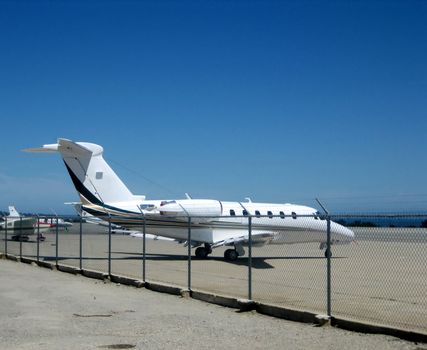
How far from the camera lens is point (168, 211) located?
26422mm

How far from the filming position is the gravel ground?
30.6ft

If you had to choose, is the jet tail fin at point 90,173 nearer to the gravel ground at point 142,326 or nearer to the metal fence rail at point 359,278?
the metal fence rail at point 359,278

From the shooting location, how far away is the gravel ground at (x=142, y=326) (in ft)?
30.6

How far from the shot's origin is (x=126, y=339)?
972 cm

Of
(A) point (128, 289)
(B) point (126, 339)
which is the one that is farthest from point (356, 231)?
(A) point (128, 289)

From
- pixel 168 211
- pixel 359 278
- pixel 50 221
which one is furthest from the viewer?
pixel 50 221

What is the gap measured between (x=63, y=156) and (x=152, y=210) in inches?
192

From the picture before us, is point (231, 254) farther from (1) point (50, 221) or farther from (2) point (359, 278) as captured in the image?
(1) point (50, 221)

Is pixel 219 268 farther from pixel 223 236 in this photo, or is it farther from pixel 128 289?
pixel 128 289

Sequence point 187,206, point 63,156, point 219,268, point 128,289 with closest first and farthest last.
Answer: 1. point 128,289
2. point 219,268
3. point 187,206
4. point 63,156

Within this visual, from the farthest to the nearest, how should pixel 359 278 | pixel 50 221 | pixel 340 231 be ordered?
pixel 50 221 < pixel 340 231 < pixel 359 278

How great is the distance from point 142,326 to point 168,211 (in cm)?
1561

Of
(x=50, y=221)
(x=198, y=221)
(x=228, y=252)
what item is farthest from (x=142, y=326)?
(x=50, y=221)

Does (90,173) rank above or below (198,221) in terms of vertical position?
above
